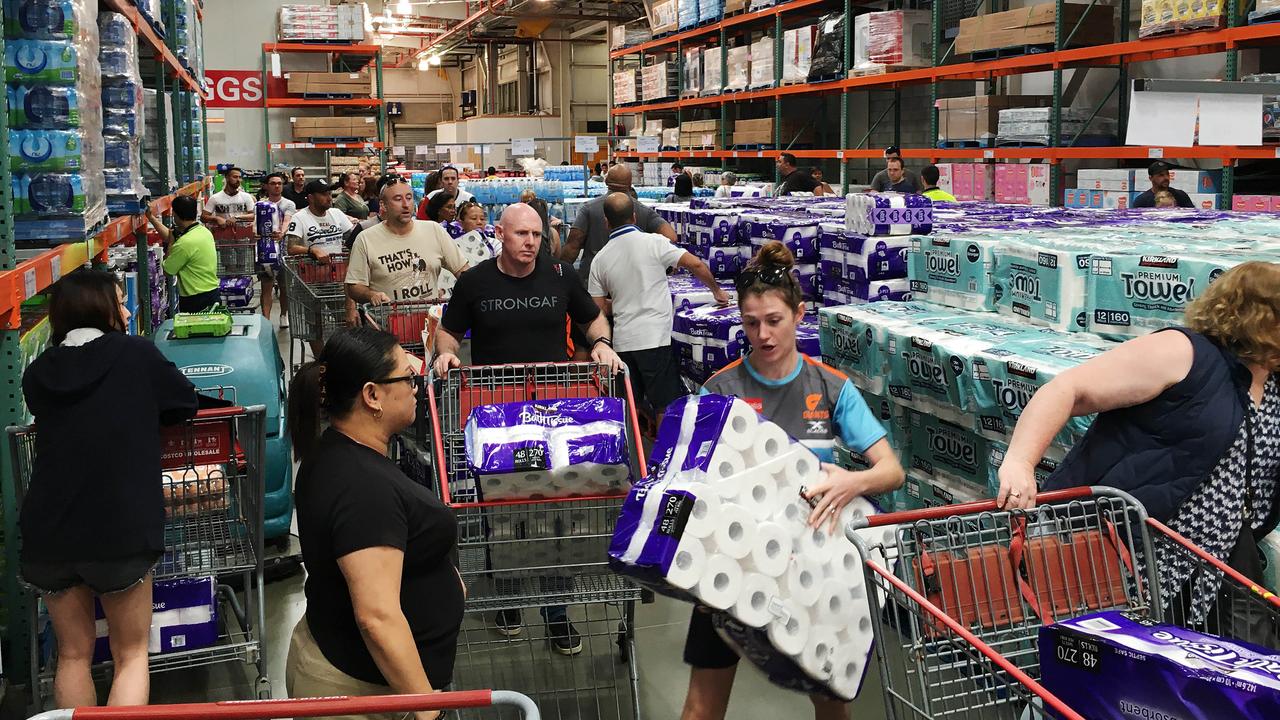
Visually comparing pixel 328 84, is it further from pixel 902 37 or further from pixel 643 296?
A: pixel 643 296

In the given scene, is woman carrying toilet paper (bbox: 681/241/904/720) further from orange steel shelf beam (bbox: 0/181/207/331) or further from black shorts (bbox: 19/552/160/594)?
orange steel shelf beam (bbox: 0/181/207/331)

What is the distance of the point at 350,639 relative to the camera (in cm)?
248

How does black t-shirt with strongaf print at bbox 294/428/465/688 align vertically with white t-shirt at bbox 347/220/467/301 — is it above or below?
below

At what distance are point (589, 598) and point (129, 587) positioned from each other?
1.49 metres

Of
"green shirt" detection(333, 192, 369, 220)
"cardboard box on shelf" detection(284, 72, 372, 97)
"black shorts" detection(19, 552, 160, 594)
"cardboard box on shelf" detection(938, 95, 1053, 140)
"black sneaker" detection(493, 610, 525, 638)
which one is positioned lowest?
"black sneaker" detection(493, 610, 525, 638)

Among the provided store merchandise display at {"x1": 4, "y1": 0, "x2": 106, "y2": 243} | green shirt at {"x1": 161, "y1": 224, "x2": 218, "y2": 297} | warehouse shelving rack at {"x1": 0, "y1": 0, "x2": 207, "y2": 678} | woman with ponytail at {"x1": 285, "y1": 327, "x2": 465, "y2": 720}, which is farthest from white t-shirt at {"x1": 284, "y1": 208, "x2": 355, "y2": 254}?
woman with ponytail at {"x1": 285, "y1": 327, "x2": 465, "y2": 720}

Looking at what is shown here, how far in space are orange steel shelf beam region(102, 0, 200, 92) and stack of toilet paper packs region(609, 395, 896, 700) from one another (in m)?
4.54

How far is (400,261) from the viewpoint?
688cm

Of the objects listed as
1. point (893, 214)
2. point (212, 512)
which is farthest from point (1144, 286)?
point (212, 512)

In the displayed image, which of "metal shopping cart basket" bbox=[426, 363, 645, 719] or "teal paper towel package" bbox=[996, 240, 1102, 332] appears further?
"teal paper towel package" bbox=[996, 240, 1102, 332]

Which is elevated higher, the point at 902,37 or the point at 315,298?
the point at 902,37

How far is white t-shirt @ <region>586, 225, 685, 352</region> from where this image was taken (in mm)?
6441

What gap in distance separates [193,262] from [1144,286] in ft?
23.9

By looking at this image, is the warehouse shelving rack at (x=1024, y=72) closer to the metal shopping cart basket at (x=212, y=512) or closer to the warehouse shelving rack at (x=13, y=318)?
the metal shopping cart basket at (x=212, y=512)
